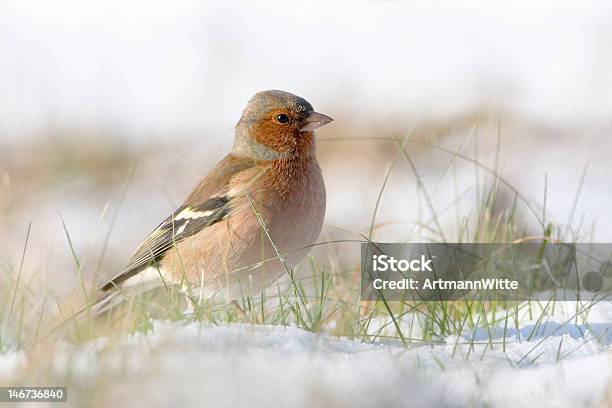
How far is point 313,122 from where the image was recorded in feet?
16.4

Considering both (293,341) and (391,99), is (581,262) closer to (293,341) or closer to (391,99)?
(293,341)

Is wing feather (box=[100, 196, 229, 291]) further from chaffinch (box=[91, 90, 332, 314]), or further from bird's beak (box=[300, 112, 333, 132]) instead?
bird's beak (box=[300, 112, 333, 132])

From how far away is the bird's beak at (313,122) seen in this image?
4977 mm

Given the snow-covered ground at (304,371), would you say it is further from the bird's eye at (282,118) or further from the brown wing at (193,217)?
the bird's eye at (282,118)

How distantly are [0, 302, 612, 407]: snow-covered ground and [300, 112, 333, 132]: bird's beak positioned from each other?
6.13 feet

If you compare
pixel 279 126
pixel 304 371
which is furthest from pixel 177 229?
pixel 304 371

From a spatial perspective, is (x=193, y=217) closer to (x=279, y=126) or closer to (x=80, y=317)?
(x=279, y=126)

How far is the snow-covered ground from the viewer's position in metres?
2.46

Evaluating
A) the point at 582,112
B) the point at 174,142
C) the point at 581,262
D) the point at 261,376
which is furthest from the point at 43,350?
the point at 582,112

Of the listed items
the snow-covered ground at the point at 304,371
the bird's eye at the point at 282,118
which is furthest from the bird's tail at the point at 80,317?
the bird's eye at the point at 282,118

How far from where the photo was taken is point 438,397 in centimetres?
271

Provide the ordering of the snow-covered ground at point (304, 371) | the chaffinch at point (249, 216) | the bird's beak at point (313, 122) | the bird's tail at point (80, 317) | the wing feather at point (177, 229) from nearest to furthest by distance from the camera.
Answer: the snow-covered ground at point (304, 371) < the bird's tail at point (80, 317) < the chaffinch at point (249, 216) < the wing feather at point (177, 229) < the bird's beak at point (313, 122)

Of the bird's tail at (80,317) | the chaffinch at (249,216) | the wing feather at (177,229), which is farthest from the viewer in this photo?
the wing feather at (177,229)

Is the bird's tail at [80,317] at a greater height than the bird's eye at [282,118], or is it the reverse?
the bird's eye at [282,118]
